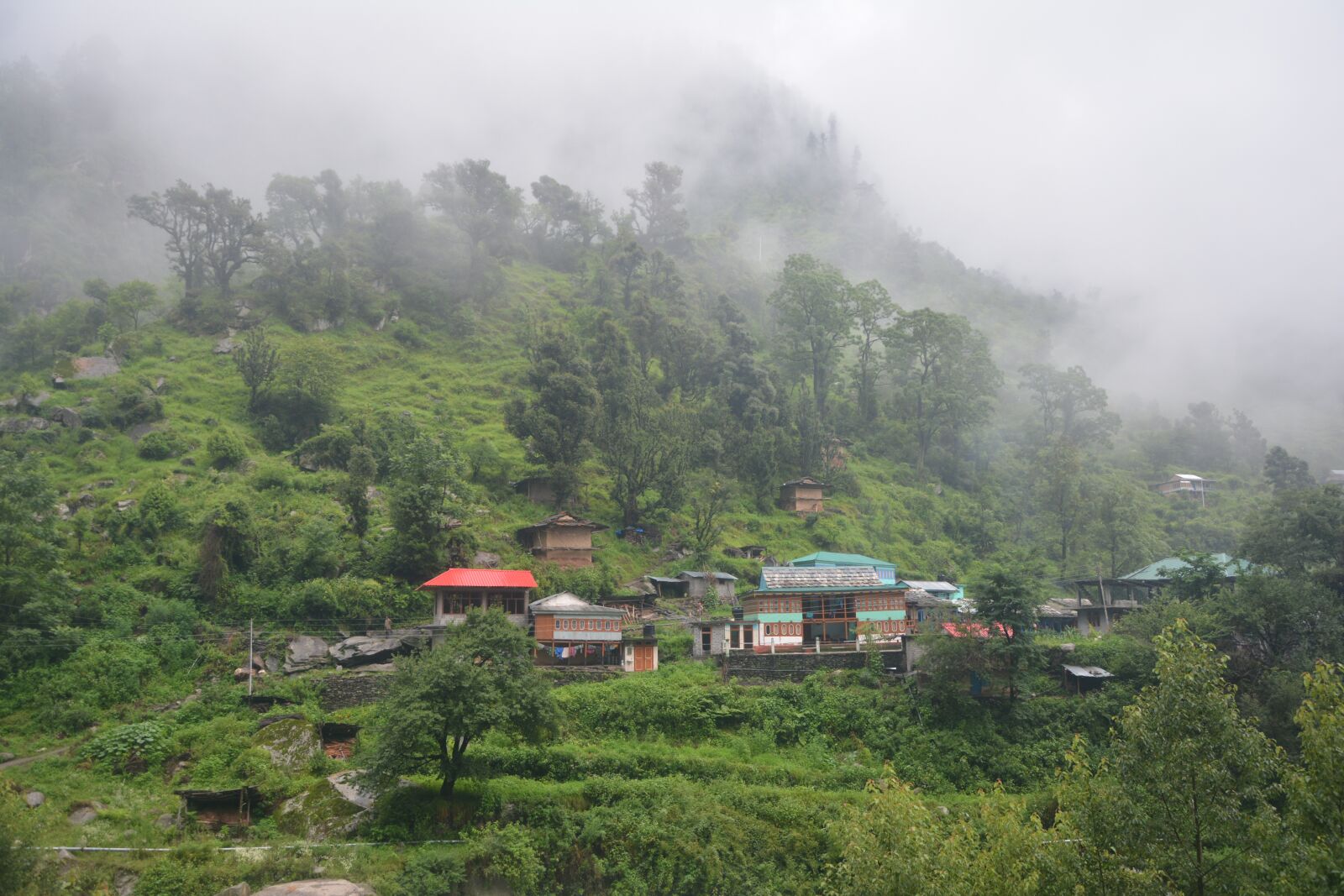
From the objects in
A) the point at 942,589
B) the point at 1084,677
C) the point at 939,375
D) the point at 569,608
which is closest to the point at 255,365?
the point at 569,608

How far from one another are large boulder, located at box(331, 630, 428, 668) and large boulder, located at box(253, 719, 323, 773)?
4.79 metres

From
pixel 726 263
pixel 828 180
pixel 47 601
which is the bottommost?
pixel 47 601

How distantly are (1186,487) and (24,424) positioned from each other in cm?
8102

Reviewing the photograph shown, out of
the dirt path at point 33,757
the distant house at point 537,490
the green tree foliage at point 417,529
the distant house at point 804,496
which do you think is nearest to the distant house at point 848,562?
the distant house at point 804,496

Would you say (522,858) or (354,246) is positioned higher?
(354,246)

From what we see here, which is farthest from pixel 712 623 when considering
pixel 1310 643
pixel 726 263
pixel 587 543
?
pixel 726 263

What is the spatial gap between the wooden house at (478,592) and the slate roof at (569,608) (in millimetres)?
811

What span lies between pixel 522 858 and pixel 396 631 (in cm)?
1297

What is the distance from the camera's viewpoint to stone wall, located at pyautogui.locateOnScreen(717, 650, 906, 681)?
33719 millimetres

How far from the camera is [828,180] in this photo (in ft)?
433

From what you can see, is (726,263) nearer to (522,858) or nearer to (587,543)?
(587,543)

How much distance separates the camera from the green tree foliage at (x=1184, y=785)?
12.3 meters

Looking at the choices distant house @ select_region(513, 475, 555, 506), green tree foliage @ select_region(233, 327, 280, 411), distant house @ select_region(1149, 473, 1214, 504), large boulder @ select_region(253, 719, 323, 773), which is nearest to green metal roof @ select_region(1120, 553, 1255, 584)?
distant house @ select_region(1149, 473, 1214, 504)

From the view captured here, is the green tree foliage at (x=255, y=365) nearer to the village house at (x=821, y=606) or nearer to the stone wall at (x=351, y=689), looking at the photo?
the stone wall at (x=351, y=689)
